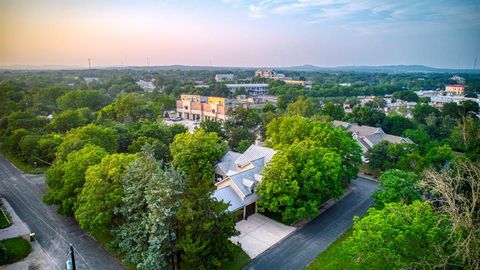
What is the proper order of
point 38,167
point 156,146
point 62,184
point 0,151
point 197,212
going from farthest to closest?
point 0,151 < point 38,167 < point 156,146 < point 62,184 < point 197,212

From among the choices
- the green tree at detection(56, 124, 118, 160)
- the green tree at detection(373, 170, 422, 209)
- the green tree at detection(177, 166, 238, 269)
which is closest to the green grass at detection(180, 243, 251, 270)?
the green tree at detection(177, 166, 238, 269)

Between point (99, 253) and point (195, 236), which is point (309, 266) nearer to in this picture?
point (195, 236)

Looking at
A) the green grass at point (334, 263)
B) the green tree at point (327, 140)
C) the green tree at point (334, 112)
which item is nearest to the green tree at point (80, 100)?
the green tree at point (327, 140)

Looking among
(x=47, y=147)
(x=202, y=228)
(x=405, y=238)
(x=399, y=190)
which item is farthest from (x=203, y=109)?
(x=405, y=238)

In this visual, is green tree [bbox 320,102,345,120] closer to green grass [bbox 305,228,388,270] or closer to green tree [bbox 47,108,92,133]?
green grass [bbox 305,228,388,270]

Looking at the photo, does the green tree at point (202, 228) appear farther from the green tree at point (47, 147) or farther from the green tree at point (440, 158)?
the green tree at point (47, 147)

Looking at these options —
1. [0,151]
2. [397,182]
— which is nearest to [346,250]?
[397,182]
